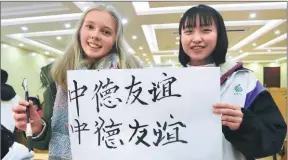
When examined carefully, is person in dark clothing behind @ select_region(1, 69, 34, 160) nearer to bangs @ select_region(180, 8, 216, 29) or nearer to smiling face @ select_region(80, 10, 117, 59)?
smiling face @ select_region(80, 10, 117, 59)

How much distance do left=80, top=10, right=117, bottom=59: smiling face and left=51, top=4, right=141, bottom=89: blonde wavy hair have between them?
20mm

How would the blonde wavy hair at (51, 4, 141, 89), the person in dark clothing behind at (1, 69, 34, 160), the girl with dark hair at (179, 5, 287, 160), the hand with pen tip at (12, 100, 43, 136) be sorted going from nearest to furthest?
the girl with dark hair at (179, 5, 287, 160)
the hand with pen tip at (12, 100, 43, 136)
the blonde wavy hair at (51, 4, 141, 89)
the person in dark clothing behind at (1, 69, 34, 160)

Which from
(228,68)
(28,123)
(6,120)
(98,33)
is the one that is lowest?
(6,120)

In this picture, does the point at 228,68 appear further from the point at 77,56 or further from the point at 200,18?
the point at 77,56

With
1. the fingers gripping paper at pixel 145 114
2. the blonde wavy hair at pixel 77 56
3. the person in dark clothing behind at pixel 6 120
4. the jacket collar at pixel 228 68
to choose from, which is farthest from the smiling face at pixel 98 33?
the person in dark clothing behind at pixel 6 120

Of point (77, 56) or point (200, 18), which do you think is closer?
point (200, 18)

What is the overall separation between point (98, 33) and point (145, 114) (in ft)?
0.97

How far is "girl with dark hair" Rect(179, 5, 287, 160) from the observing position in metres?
0.70

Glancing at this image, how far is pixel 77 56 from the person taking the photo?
0.96 metres

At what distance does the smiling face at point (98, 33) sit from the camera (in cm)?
89

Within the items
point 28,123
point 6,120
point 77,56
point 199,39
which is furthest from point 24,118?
point 6,120

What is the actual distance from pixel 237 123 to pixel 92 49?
1.55 feet

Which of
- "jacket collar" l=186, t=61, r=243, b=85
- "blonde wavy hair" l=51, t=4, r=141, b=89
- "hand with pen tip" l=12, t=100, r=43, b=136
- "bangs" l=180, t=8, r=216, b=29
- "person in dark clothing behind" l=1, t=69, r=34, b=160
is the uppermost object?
"bangs" l=180, t=8, r=216, b=29

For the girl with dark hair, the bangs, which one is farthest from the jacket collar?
the bangs
